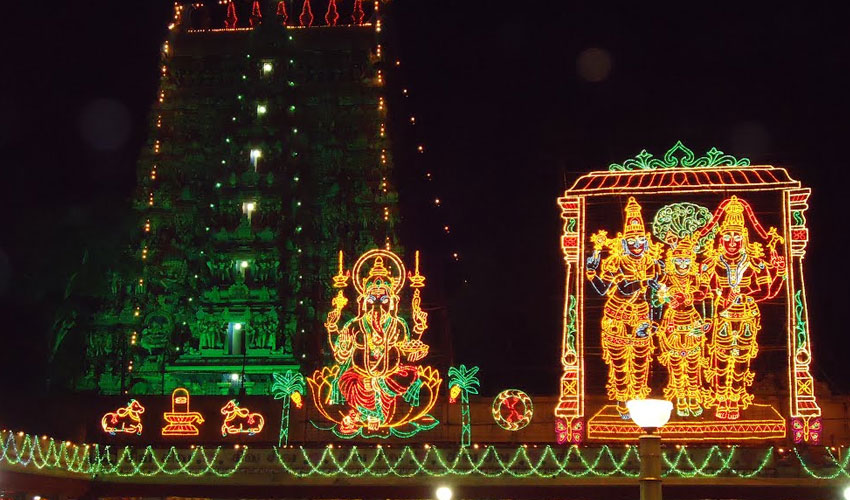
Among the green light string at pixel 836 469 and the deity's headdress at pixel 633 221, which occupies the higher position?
the deity's headdress at pixel 633 221

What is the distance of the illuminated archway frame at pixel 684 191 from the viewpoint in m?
25.7

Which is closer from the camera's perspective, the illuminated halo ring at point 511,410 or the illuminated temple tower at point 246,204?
the illuminated halo ring at point 511,410

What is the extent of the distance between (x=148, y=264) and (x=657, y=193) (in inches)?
791

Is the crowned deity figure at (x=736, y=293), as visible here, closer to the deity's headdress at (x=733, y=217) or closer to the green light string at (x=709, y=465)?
the deity's headdress at (x=733, y=217)

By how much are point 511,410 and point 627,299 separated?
13.1ft

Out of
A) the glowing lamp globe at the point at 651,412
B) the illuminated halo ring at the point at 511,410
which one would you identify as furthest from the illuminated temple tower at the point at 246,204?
the glowing lamp globe at the point at 651,412

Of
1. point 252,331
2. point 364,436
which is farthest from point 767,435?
point 252,331

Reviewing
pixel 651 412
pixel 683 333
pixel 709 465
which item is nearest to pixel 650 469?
pixel 651 412

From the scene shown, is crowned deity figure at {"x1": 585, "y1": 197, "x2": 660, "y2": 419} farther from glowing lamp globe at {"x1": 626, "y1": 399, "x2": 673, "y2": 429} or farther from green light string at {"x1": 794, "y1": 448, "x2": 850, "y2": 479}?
glowing lamp globe at {"x1": 626, "y1": 399, "x2": 673, "y2": 429}

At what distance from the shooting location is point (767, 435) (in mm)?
25672

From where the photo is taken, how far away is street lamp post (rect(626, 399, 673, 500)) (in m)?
11.1

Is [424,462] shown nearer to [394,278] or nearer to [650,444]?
[394,278]

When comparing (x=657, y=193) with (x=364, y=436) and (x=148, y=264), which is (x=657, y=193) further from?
(x=148, y=264)

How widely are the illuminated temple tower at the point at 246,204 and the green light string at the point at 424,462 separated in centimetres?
917
